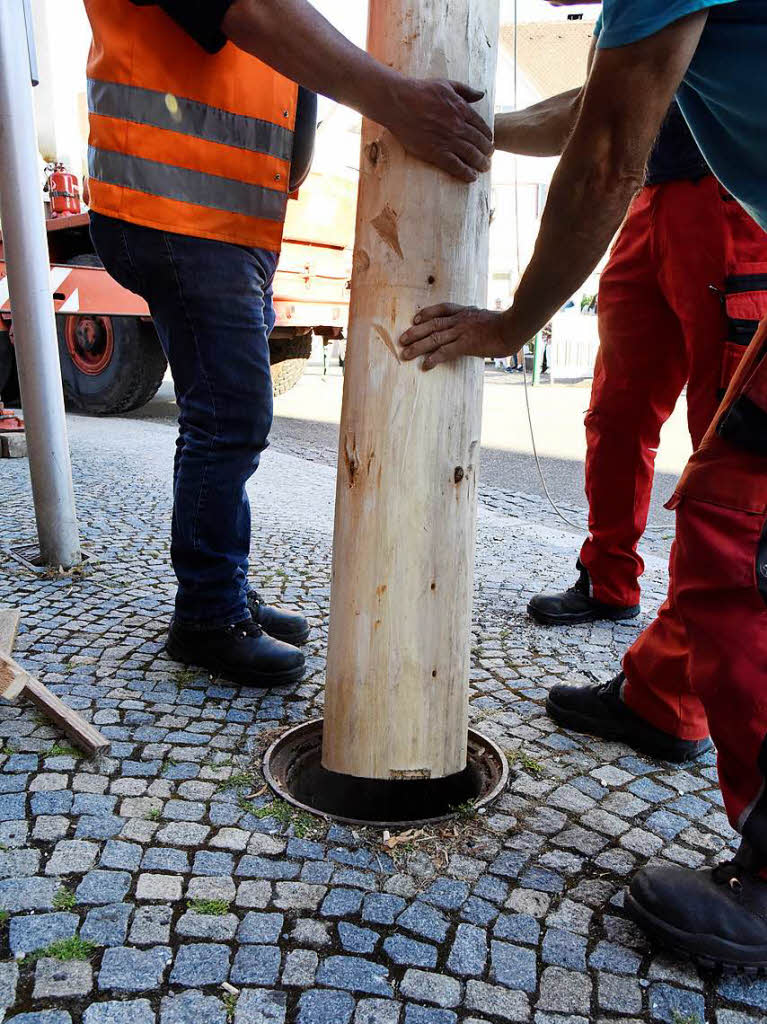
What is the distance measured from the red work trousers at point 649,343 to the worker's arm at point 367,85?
2.81 ft

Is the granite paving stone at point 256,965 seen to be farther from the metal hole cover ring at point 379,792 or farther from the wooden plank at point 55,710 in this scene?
the wooden plank at point 55,710

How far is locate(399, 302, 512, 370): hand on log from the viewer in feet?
5.55

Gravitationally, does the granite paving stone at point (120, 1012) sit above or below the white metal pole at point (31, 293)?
below

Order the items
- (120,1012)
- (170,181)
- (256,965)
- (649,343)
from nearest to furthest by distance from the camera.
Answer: (120,1012) < (256,965) < (170,181) < (649,343)

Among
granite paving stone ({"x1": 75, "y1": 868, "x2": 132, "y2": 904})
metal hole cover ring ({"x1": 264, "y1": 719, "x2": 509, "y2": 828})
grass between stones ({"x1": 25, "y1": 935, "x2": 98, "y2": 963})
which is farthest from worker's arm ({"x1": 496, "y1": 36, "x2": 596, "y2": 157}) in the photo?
grass between stones ({"x1": 25, "y1": 935, "x2": 98, "y2": 963})

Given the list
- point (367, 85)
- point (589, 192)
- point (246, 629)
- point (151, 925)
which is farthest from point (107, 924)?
point (367, 85)

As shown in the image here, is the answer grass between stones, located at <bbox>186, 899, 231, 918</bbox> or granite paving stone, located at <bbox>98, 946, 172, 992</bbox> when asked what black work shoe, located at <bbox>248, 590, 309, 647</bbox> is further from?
granite paving stone, located at <bbox>98, 946, 172, 992</bbox>

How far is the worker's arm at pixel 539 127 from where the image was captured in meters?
2.29

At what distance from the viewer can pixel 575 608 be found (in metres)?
3.05

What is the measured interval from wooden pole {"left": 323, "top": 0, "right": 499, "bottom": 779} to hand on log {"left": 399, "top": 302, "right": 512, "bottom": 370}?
3 centimetres

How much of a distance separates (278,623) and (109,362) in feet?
19.4

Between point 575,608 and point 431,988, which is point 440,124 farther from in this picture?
point 575,608

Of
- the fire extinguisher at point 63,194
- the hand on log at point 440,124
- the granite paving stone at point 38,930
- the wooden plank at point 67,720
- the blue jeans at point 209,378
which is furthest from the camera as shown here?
the fire extinguisher at point 63,194

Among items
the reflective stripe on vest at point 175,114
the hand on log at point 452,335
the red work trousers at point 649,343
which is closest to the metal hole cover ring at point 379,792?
the hand on log at point 452,335
